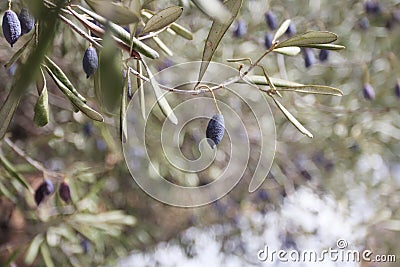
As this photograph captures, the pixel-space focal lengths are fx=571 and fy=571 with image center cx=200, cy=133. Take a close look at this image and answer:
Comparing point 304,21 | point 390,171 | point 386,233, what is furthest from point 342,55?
point 386,233

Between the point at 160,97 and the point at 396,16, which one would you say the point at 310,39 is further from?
the point at 396,16

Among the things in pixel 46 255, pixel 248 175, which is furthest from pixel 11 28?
pixel 248 175

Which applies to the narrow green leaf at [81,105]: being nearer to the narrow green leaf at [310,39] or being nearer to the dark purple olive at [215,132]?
the dark purple olive at [215,132]

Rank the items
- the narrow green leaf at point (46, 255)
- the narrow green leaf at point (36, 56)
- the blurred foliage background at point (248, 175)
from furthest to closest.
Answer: the blurred foliage background at point (248, 175), the narrow green leaf at point (46, 255), the narrow green leaf at point (36, 56)

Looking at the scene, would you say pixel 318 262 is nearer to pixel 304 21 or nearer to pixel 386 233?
pixel 386 233

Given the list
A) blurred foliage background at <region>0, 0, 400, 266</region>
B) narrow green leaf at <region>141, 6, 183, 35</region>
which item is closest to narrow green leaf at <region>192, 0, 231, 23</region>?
narrow green leaf at <region>141, 6, 183, 35</region>

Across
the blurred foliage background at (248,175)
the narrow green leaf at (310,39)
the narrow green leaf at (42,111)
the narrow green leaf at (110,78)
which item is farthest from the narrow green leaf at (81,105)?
the blurred foliage background at (248,175)
